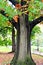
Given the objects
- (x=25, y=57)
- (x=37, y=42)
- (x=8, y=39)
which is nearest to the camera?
(x=25, y=57)

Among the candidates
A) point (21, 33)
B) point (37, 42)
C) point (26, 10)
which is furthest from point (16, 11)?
point (37, 42)

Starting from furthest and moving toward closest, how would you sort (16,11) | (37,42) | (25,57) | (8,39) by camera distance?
(8,39) → (37,42) → (25,57) → (16,11)

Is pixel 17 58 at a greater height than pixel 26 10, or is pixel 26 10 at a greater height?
pixel 26 10

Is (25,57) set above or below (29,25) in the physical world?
below

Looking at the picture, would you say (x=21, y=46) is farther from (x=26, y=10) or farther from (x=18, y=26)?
(x=26, y=10)

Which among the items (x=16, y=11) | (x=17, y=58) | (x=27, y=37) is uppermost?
(x=16, y=11)

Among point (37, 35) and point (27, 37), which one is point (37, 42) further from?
point (27, 37)

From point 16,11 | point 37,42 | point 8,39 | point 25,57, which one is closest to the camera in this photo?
point 16,11

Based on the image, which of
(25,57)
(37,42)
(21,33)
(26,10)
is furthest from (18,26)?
(37,42)

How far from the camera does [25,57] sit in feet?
44.6

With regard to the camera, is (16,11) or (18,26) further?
(18,26)

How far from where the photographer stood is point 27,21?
542 inches

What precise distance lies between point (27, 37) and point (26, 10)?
3.16 meters

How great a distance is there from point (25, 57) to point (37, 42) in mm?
11470
